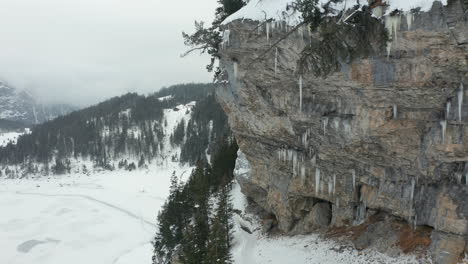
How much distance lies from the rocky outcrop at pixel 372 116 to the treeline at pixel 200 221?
6638 millimetres

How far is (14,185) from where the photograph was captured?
129500 mm

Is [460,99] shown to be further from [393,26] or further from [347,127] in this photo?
[347,127]

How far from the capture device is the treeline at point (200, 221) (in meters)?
22.4

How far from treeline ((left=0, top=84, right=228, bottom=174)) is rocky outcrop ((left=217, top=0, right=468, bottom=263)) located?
328 ft

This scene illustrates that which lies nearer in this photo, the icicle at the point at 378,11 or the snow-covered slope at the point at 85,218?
the icicle at the point at 378,11

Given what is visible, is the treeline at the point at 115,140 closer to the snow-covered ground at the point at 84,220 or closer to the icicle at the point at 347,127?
the snow-covered ground at the point at 84,220

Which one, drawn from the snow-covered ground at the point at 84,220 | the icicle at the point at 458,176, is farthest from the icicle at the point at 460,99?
the snow-covered ground at the point at 84,220

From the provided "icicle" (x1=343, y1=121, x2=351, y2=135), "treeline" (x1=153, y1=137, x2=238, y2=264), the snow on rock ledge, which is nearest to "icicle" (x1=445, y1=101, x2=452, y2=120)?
"icicle" (x1=343, y1=121, x2=351, y2=135)

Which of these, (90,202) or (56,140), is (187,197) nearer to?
(90,202)

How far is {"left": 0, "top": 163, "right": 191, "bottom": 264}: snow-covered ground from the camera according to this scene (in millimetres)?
50188

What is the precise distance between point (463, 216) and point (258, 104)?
11.5 meters

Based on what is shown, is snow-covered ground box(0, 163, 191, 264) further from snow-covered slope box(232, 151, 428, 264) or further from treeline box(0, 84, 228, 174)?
treeline box(0, 84, 228, 174)

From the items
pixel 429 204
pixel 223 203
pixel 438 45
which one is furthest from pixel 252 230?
pixel 438 45

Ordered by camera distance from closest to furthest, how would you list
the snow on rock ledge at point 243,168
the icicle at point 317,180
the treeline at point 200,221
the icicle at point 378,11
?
the icicle at point 378,11
the icicle at point 317,180
the treeline at point 200,221
the snow on rock ledge at point 243,168
